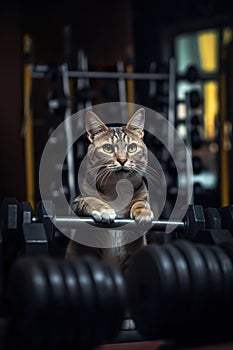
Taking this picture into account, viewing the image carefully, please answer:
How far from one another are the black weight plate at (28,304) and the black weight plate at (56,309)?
0.04ft

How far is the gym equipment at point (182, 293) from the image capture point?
1686 millimetres

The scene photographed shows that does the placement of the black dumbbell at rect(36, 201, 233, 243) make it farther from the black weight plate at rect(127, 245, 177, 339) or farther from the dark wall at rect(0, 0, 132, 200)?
the dark wall at rect(0, 0, 132, 200)

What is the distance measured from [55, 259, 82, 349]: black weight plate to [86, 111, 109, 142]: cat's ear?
57 centimetres

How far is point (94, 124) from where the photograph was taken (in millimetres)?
2061

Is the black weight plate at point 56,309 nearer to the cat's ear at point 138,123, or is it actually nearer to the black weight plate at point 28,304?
the black weight plate at point 28,304

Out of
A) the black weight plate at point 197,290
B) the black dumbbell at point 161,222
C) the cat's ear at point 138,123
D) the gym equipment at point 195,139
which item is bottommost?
the gym equipment at point 195,139

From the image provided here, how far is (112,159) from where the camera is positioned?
78.0 inches

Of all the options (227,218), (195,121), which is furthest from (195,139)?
(227,218)

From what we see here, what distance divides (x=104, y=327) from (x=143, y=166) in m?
0.56

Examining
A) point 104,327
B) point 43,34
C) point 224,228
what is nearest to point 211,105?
point 43,34

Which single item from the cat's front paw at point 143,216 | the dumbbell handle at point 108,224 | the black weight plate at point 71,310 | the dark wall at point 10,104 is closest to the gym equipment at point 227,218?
the dumbbell handle at point 108,224

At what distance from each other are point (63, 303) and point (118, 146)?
23.0 inches

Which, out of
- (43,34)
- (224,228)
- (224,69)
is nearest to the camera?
(224,228)

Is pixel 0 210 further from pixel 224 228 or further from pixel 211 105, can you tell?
pixel 211 105
